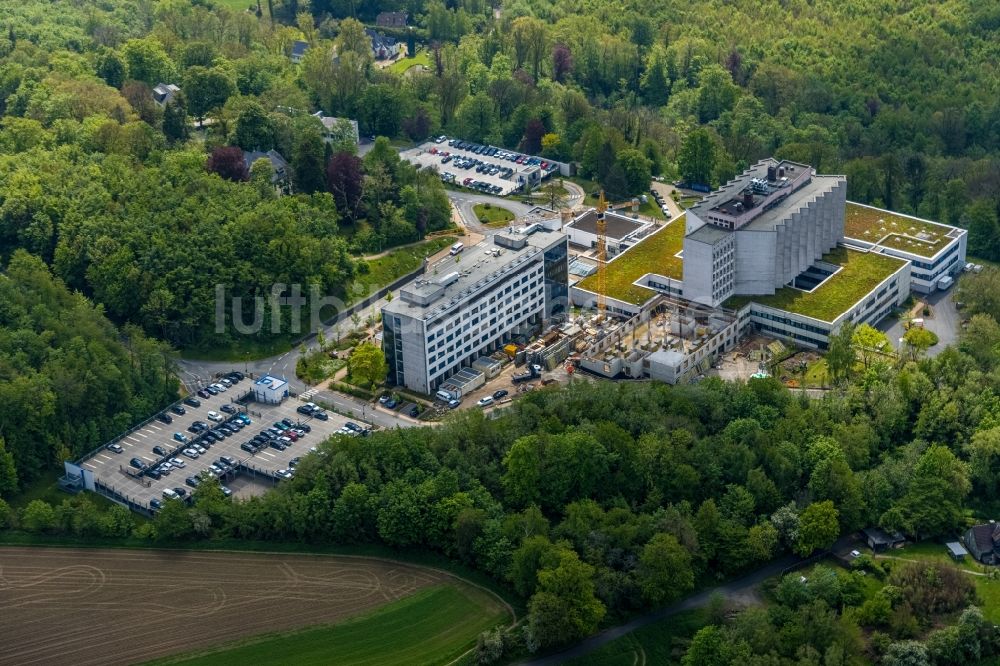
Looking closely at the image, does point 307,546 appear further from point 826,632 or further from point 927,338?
point 927,338

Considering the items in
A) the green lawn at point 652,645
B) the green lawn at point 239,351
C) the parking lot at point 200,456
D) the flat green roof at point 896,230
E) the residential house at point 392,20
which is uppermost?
the residential house at point 392,20

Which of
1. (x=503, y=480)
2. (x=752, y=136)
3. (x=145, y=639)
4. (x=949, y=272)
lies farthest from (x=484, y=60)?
(x=145, y=639)

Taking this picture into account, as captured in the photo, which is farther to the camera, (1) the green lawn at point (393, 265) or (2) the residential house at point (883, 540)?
(1) the green lawn at point (393, 265)

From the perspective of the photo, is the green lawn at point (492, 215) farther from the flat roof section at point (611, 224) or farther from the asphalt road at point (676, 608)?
the asphalt road at point (676, 608)

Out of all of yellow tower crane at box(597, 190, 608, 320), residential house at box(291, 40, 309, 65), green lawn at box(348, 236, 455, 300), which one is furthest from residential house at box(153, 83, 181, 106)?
yellow tower crane at box(597, 190, 608, 320)

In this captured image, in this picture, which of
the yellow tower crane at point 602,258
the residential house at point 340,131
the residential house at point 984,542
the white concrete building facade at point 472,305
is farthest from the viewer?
the residential house at point 340,131

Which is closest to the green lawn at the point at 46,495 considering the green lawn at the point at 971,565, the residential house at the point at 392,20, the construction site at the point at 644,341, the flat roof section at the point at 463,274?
the flat roof section at the point at 463,274
